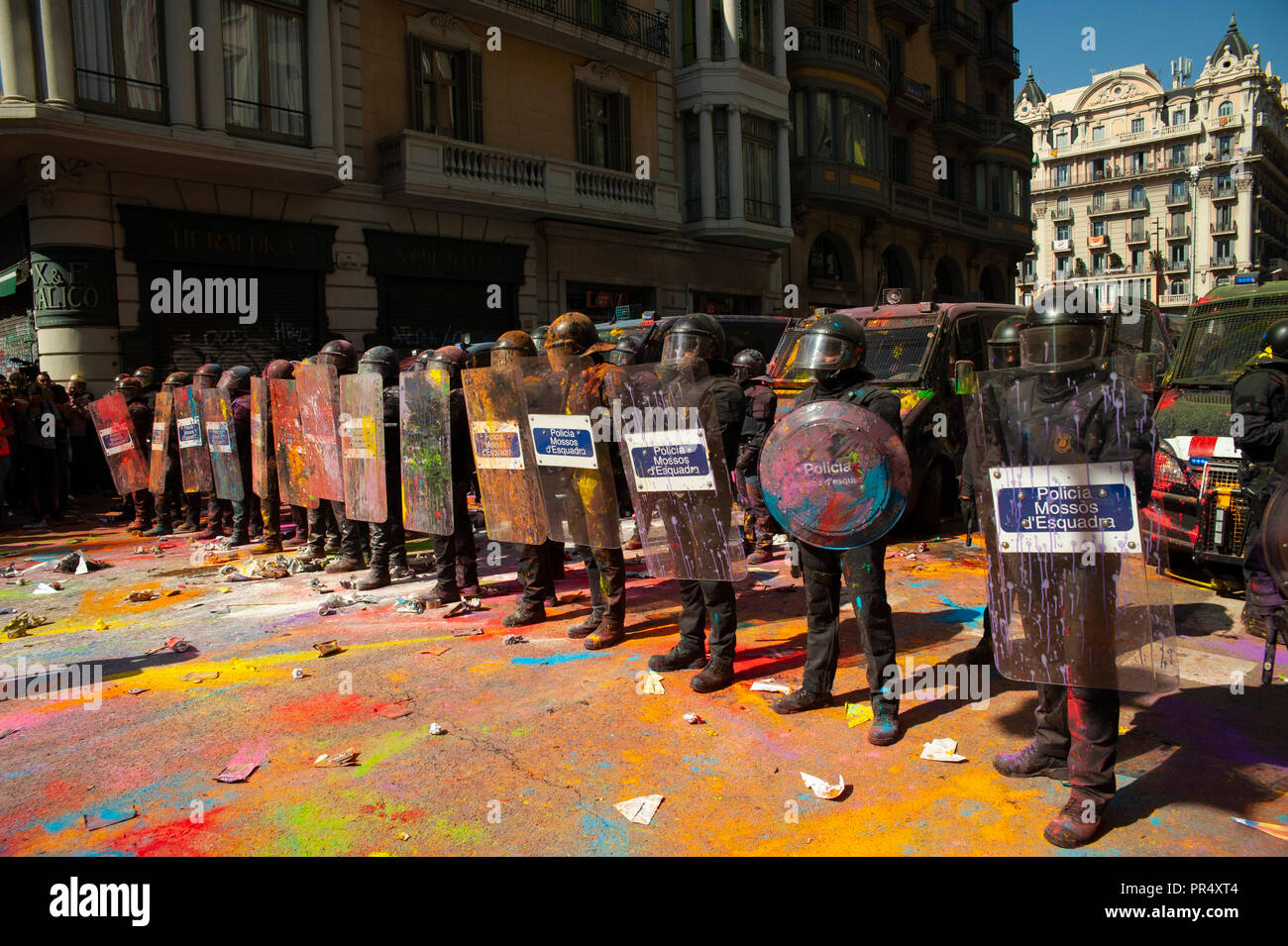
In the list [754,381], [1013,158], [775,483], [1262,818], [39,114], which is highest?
[1013,158]

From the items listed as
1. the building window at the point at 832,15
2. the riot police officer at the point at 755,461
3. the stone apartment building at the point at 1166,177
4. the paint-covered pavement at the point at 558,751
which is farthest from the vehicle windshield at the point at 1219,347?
the stone apartment building at the point at 1166,177

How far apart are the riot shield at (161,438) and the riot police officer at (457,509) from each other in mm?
4701

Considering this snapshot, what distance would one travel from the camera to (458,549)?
7.38 m

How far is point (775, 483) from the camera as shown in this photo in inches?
159

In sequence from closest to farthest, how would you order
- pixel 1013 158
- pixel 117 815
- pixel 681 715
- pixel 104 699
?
1. pixel 117 815
2. pixel 681 715
3. pixel 104 699
4. pixel 1013 158

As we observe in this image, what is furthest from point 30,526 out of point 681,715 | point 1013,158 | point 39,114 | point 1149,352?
point 1013,158

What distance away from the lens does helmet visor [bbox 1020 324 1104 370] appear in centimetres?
328

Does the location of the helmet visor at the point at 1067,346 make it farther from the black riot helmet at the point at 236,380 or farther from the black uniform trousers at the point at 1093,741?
the black riot helmet at the point at 236,380

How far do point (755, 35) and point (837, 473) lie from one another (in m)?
22.7

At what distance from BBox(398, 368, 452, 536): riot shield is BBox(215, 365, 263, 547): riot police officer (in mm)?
3407

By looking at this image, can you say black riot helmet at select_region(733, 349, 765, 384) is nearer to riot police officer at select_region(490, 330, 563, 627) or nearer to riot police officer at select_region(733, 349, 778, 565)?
riot police officer at select_region(733, 349, 778, 565)

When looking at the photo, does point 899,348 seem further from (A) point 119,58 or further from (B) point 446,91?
(B) point 446,91
